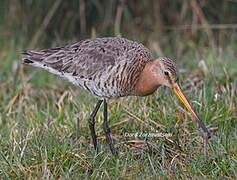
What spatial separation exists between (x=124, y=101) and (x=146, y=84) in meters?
0.75

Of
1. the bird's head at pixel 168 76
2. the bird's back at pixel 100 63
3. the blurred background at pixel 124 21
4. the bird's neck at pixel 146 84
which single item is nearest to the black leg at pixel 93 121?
the bird's back at pixel 100 63

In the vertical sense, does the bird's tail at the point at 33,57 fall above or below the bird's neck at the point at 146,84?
above

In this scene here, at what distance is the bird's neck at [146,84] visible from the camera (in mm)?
5789

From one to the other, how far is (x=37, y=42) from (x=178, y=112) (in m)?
3.64

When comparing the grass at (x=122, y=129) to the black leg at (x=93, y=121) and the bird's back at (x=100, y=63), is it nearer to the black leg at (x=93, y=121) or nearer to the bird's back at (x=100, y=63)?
the black leg at (x=93, y=121)

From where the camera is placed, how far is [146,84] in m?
5.79

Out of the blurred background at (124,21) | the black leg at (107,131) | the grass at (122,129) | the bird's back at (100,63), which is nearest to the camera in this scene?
the grass at (122,129)

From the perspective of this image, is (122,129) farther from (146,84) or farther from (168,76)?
(168,76)

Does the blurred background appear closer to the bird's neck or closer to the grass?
the grass

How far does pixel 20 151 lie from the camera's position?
5383 mm

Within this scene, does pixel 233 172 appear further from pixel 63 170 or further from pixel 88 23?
pixel 88 23

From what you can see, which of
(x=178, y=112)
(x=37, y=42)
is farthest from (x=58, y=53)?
(x=37, y=42)

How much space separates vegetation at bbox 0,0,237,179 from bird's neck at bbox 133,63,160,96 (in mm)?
352

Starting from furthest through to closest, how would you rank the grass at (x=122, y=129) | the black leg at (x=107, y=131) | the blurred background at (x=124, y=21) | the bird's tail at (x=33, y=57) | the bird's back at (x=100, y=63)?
1. the blurred background at (x=124, y=21)
2. the bird's tail at (x=33, y=57)
3. the bird's back at (x=100, y=63)
4. the black leg at (x=107, y=131)
5. the grass at (x=122, y=129)
